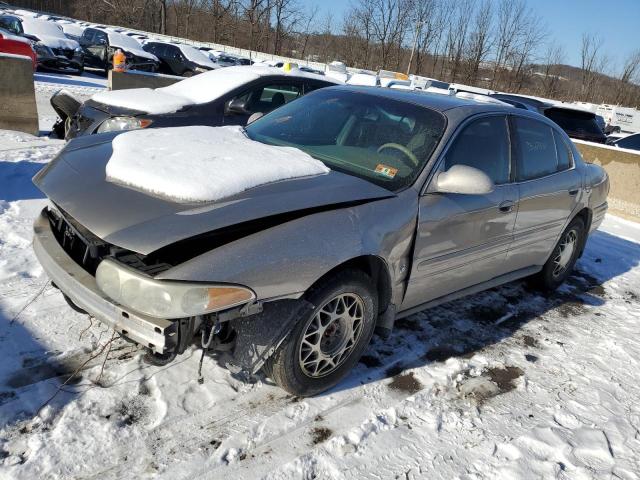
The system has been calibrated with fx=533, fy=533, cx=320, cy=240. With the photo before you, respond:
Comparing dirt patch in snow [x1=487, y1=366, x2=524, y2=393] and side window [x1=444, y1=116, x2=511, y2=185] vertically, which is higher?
side window [x1=444, y1=116, x2=511, y2=185]

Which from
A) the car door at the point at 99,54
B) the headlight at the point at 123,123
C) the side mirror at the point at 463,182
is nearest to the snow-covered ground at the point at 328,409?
the side mirror at the point at 463,182

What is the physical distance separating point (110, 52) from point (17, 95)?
14.4 m

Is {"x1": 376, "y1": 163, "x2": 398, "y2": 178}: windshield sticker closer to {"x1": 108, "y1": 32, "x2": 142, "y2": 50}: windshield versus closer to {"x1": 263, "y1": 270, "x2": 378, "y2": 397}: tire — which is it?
{"x1": 263, "y1": 270, "x2": 378, "y2": 397}: tire

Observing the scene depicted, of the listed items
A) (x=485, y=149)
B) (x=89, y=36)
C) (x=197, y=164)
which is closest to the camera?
(x=197, y=164)

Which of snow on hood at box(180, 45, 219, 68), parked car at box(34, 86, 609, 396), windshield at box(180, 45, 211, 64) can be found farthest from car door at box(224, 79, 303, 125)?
windshield at box(180, 45, 211, 64)

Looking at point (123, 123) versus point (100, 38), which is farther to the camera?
point (100, 38)

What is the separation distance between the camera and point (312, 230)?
2652 millimetres

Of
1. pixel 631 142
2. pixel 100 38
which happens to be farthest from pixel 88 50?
pixel 631 142

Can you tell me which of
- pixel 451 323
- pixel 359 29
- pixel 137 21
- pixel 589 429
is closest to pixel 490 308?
pixel 451 323

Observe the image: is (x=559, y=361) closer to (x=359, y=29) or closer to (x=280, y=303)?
(x=280, y=303)

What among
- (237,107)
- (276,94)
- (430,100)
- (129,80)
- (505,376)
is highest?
(430,100)

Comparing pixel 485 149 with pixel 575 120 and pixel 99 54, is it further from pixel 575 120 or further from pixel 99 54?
pixel 99 54

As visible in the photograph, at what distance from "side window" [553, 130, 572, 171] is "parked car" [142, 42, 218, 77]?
66.0 ft

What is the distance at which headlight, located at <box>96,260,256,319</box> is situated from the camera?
89.1 inches
